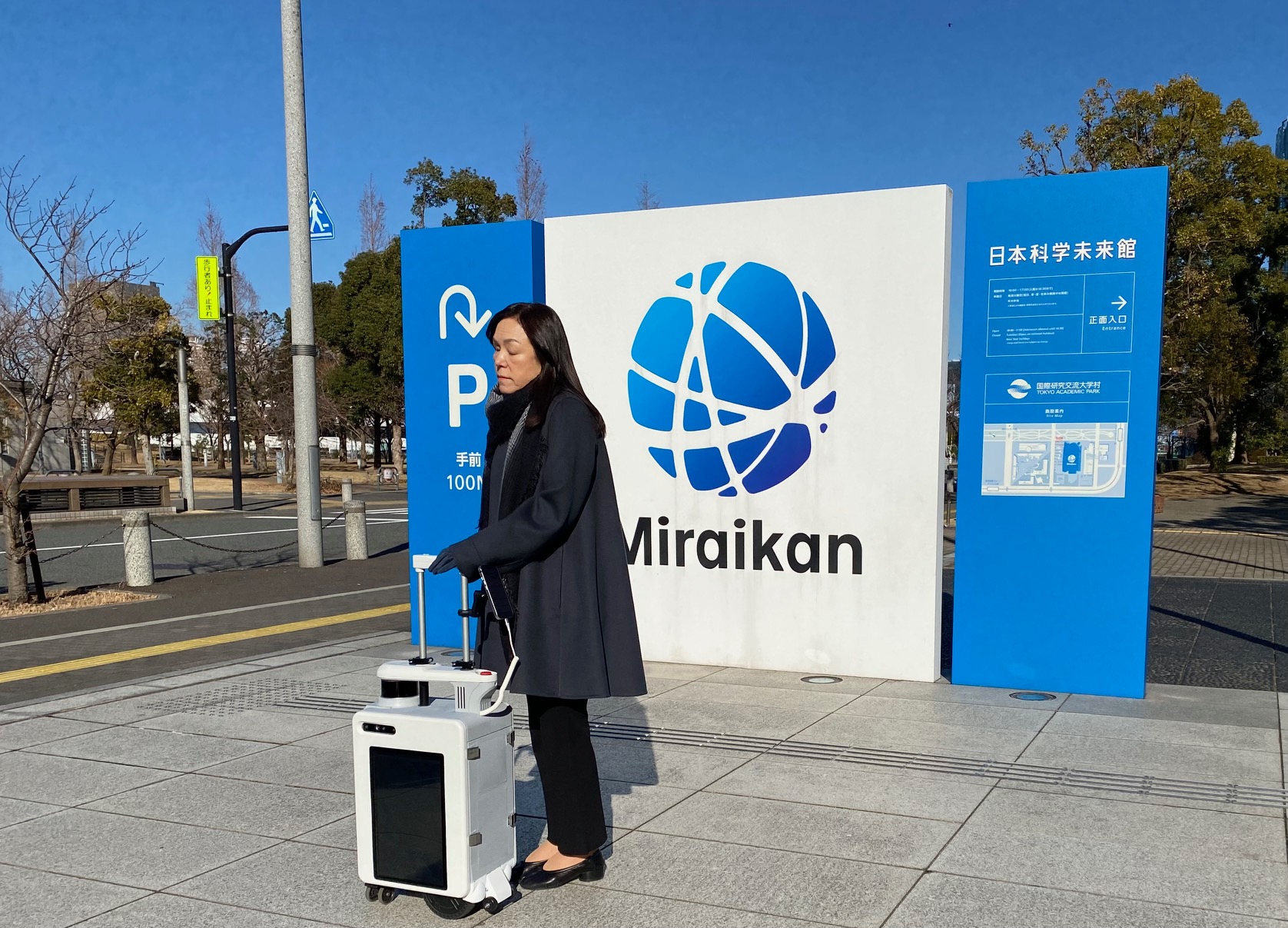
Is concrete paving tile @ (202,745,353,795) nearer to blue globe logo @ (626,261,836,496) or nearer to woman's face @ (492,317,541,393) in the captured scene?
woman's face @ (492,317,541,393)

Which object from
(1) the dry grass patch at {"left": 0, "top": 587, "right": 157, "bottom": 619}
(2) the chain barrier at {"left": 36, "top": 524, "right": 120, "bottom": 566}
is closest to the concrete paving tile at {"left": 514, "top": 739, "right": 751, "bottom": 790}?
(1) the dry grass patch at {"left": 0, "top": 587, "right": 157, "bottom": 619}

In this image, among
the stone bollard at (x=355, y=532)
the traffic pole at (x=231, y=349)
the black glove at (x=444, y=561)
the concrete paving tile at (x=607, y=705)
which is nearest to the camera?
the black glove at (x=444, y=561)

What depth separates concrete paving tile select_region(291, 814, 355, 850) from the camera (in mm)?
4051

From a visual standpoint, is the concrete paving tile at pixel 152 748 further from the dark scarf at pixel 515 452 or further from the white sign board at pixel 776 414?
the white sign board at pixel 776 414

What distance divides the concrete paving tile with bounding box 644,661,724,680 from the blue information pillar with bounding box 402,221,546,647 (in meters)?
1.68

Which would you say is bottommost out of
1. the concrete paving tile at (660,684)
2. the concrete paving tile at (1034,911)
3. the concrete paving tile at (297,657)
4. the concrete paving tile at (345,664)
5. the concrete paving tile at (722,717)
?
the concrete paving tile at (297,657)

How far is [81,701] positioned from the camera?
655 centimetres

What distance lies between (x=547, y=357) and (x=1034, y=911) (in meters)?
2.35

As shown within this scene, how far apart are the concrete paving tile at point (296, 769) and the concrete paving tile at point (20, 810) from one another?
0.69m

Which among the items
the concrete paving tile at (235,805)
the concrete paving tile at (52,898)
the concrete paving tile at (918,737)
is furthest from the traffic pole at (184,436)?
the concrete paving tile at (52,898)

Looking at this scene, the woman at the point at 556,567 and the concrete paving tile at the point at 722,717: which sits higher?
the woman at the point at 556,567

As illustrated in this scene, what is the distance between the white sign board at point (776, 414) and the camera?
6.73 metres

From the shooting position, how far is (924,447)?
6691mm

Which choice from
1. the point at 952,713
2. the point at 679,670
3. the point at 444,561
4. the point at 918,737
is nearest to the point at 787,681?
the point at 679,670
